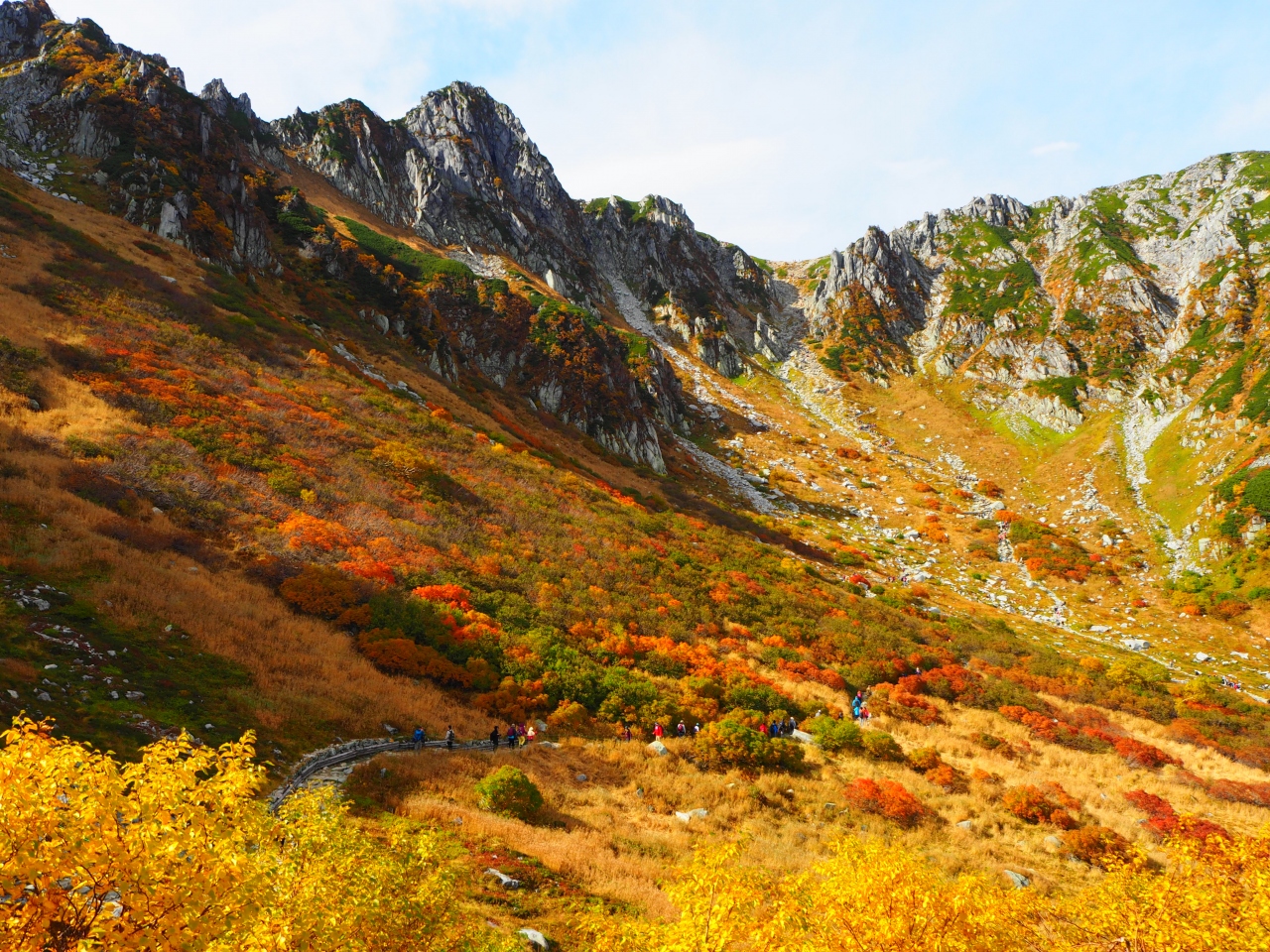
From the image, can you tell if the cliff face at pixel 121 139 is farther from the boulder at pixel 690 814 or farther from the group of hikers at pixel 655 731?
the boulder at pixel 690 814

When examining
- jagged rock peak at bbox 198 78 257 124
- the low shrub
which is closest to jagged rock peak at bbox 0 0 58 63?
jagged rock peak at bbox 198 78 257 124

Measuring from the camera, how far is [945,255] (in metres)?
125

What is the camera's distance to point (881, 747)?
20969 millimetres

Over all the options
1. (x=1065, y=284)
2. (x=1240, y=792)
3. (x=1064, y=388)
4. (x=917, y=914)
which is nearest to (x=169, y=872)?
(x=917, y=914)

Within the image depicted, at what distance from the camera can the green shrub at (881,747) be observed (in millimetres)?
20906

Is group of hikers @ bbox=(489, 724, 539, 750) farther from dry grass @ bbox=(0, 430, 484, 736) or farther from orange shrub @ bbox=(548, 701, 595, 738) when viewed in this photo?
dry grass @ bbox=(0, 430, 484, 736)

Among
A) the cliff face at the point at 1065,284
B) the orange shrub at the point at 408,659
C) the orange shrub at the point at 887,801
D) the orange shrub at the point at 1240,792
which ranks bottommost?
the orange shrub at the point at 408,659

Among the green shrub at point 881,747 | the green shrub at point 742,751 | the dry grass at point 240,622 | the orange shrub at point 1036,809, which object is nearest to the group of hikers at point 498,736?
the dry grass at point 240,622

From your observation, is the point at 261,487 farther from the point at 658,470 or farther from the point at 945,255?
the point at 945,255

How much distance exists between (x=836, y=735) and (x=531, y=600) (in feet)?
44.7

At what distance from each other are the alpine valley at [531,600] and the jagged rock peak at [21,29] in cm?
35

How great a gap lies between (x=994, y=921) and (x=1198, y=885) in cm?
278

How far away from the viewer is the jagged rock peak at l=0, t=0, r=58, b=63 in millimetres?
56875

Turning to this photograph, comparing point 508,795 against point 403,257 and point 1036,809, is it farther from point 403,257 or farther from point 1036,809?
point 403,257
